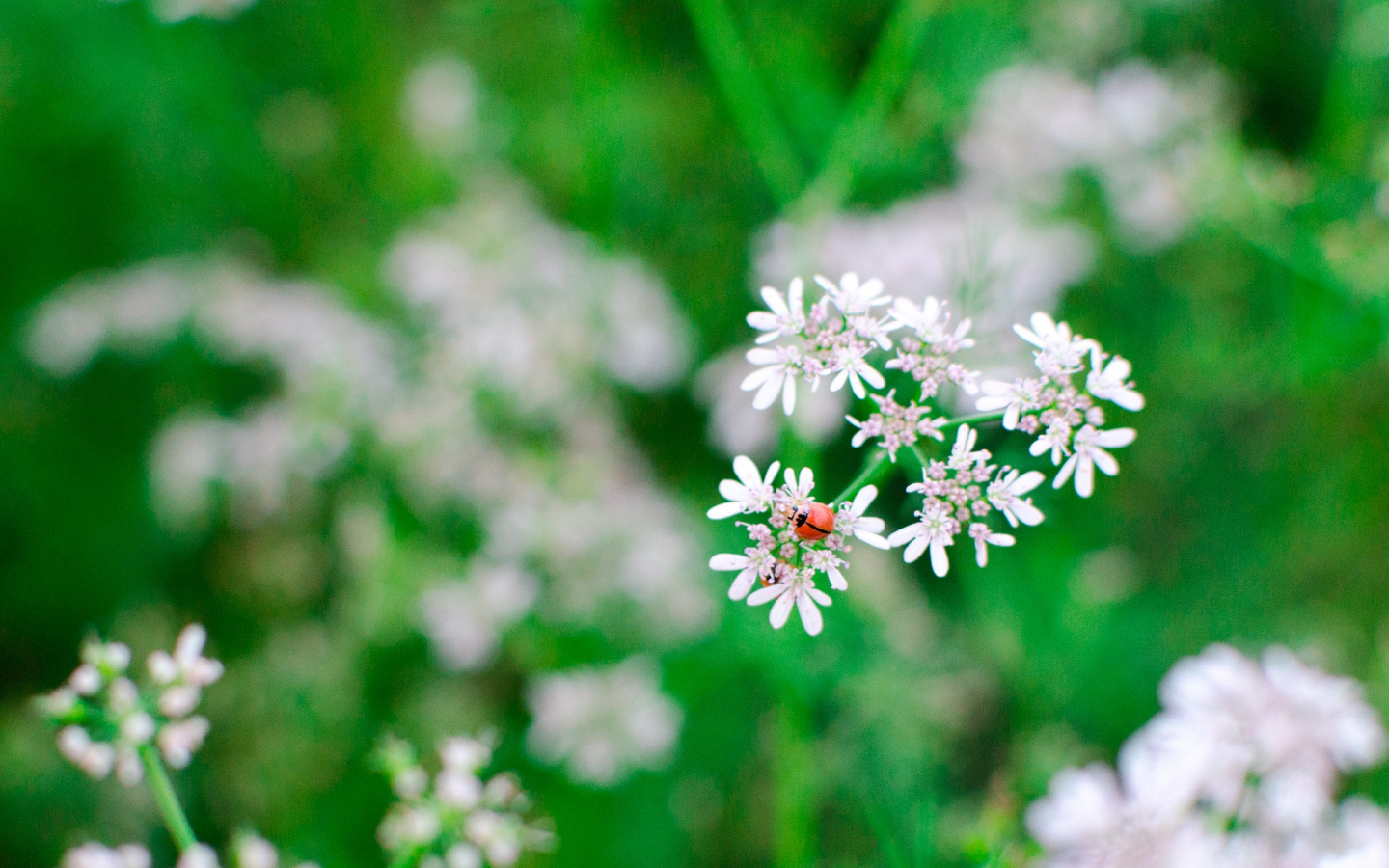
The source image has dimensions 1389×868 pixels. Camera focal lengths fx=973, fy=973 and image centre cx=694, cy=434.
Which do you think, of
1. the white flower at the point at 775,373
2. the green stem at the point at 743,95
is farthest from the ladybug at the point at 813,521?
the green stem at the point at 743,95

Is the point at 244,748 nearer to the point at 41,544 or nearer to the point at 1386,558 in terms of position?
the point at 41,544

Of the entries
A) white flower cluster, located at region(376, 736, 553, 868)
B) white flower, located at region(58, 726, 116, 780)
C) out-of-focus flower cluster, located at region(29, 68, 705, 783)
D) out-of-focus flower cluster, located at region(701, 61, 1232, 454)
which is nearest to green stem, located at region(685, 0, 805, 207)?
out-of-focus flower cluster, located at region(701, 61, 1232, 454)

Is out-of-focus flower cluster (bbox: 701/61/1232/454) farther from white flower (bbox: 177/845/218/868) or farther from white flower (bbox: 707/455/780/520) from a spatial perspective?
white flower (bbox: 177/845/218/868)

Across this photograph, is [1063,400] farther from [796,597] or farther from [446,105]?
[446,105]

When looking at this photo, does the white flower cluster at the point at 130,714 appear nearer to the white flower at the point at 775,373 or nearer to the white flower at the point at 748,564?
the white flower at the point at 748,564

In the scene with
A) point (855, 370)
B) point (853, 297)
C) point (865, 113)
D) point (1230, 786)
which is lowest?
point (1230, 786)

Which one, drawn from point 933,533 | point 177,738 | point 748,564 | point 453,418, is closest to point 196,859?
point 177,738
